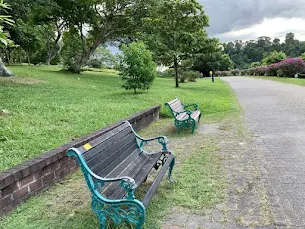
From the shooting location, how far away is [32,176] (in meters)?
3.83

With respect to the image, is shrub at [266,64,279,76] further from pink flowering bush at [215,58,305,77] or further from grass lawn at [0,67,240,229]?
grass lawn at [0,67,240,229]

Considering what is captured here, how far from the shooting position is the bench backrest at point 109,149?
10.5ft

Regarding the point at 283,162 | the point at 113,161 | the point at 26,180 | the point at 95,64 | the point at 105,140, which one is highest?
the point at 95,64

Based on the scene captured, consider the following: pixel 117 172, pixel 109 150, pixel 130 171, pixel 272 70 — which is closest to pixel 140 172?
pixel 130 171

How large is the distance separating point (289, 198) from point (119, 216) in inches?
81.7

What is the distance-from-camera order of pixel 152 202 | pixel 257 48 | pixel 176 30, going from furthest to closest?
pixel 257 48
pixel 176 30
pixel 152 202

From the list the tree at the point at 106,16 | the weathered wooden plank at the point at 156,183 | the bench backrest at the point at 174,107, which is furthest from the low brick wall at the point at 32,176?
the tree at the point at 106,16

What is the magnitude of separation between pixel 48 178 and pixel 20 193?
1.82 feet

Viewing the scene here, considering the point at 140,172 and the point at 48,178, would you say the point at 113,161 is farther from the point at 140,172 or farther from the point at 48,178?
the point at 48,178

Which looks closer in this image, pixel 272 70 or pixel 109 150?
pixel 109 150

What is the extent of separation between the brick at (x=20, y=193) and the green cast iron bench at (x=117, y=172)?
991 millimetres

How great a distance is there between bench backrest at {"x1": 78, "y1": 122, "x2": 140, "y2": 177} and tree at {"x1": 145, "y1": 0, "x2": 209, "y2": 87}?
16.7m

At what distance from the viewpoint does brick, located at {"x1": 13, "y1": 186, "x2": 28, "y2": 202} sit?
3555 millimetres

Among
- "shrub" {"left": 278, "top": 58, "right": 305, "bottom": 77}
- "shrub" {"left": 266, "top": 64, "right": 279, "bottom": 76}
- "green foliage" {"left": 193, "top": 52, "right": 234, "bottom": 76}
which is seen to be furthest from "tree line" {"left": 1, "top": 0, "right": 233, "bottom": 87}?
"green foliage" {"left": 193, "top": 52, "right": 234, "bottom": 76}
